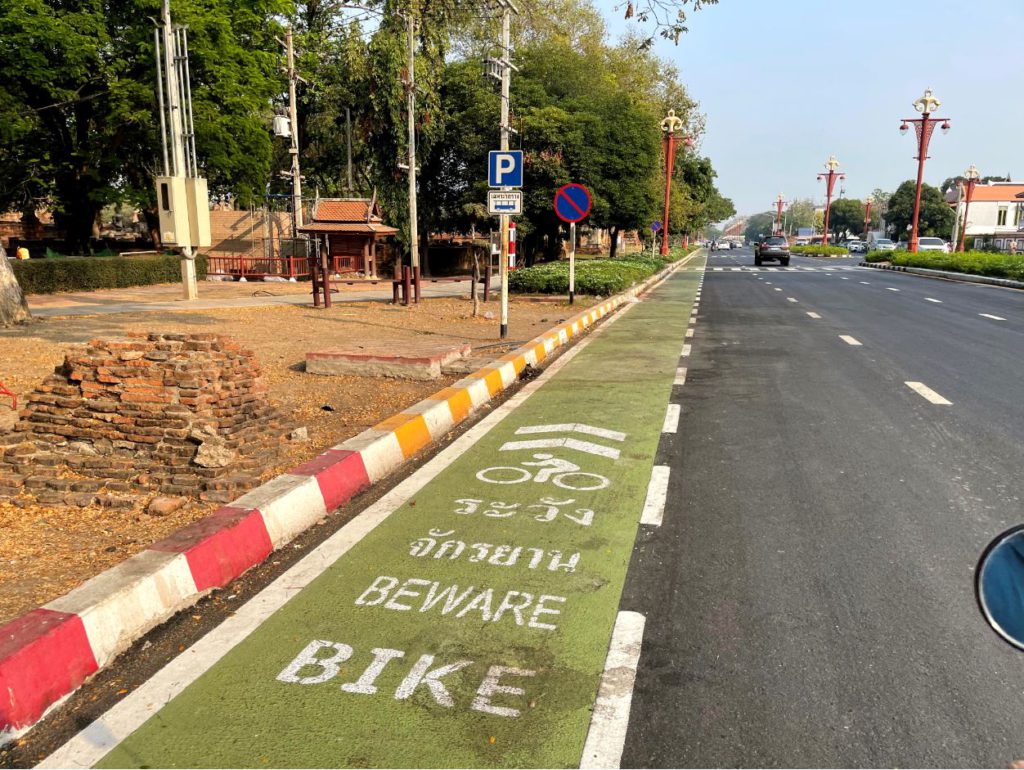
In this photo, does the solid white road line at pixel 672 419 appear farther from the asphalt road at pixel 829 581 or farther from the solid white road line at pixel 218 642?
the solid white road line at pixel 218 642

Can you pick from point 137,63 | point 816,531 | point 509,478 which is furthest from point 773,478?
point 137,63

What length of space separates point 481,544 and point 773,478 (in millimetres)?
2381

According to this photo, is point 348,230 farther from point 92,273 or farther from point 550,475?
point 550,475

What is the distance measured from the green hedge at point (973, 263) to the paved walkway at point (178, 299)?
73.3 ft

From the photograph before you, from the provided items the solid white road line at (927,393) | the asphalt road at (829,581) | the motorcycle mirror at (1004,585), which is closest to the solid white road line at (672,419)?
the asphalt road at (829,581)

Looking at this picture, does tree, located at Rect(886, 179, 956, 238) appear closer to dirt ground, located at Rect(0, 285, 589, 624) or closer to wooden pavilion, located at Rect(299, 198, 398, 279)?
wooden pavilion, located at Rect(299, 198, 398, 279)

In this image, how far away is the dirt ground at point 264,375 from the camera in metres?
3.72

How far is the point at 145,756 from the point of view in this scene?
8.05 ft

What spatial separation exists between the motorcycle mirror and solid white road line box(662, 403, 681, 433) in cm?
507

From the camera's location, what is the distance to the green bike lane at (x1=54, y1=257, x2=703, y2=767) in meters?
2.50

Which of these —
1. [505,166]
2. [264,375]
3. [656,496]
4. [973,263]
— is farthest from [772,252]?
[656,496]

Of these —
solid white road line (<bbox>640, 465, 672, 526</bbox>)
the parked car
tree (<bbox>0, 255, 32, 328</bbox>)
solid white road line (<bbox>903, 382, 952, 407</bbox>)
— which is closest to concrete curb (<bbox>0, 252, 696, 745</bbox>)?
solid white road line (<bbox>640, 465, 672, 526</bbox>)

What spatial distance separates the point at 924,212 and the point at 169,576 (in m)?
105

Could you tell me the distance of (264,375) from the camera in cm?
871
